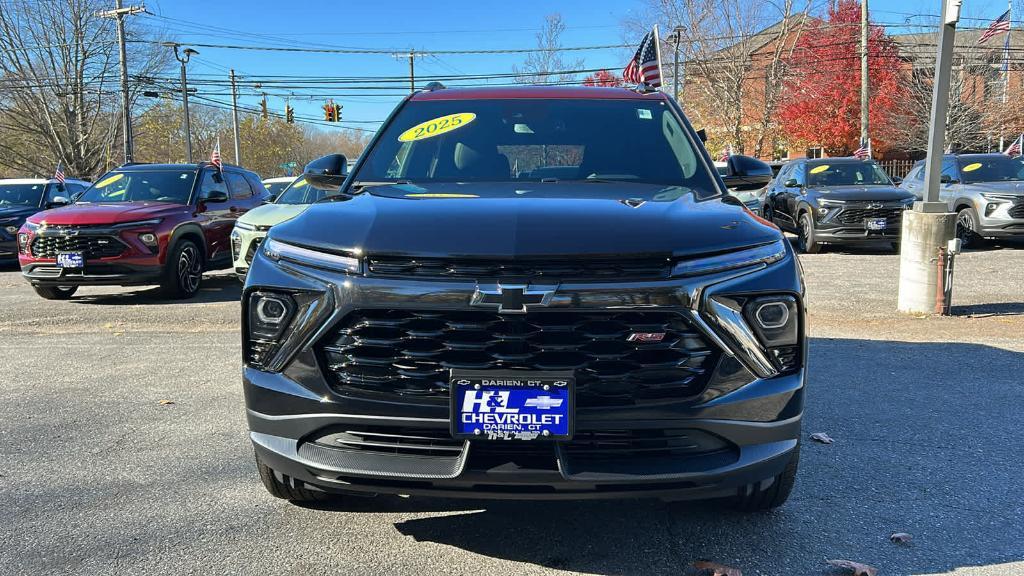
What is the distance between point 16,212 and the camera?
13320 mm

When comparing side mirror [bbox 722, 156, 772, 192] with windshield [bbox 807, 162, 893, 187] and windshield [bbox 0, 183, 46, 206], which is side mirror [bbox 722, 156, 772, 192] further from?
windshield [bbox 0, 183, 46, 206]

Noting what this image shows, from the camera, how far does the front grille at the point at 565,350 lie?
7.41 feet

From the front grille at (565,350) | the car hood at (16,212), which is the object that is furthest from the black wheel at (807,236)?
the car hood at (16,212)

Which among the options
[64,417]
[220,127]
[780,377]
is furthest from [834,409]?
[220,127]

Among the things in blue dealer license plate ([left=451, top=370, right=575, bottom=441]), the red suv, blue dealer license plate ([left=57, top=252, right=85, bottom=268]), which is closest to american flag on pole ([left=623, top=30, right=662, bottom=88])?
the red suv

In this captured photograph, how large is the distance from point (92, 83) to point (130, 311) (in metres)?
32.9

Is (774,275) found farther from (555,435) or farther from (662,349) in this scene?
(555,435)

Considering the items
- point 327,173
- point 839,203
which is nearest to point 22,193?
point 327,173

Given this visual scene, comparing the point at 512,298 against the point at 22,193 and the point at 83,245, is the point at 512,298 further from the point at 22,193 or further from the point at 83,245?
the point at 22,193

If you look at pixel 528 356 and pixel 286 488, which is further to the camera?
pixel 286 488

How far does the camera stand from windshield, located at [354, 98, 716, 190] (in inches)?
137

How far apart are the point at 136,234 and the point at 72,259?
0.74 m

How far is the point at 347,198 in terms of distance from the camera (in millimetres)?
3014

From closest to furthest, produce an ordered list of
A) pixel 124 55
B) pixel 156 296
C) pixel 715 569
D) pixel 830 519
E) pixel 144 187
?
pixel 715 569 < pixel 830 519 < pixel 156 296 < pixel 144 187 < pixel 124 55
